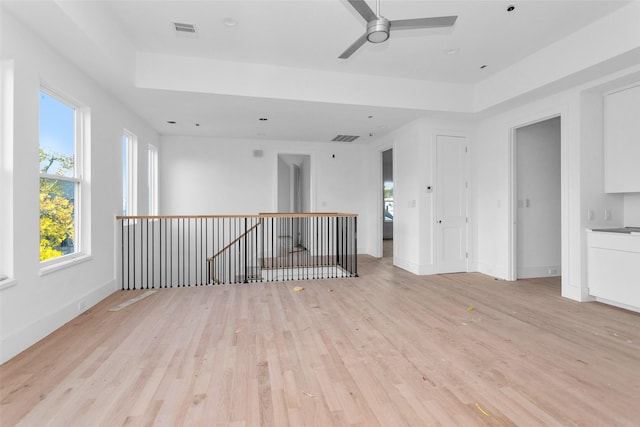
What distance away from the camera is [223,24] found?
3469 millimetres

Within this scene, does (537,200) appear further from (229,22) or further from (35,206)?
(35,206)

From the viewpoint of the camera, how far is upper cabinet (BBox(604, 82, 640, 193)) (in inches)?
148

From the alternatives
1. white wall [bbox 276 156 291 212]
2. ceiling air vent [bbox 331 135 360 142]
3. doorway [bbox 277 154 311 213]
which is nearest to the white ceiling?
ceiling air vent [bbox 331 135 360 142]

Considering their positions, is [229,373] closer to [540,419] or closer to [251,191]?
[540,419]

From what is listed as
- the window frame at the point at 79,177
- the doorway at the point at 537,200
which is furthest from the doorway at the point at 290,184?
the window frame at the point at 79,177

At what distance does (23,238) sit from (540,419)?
3958mm

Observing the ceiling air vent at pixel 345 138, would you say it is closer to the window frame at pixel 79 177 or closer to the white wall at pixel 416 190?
the white wall at pixel 416 190

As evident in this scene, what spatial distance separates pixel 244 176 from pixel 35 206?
15.6ft

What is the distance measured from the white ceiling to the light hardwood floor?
2.71m

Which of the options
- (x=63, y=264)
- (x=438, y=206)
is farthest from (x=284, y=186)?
(x=63, y=264)

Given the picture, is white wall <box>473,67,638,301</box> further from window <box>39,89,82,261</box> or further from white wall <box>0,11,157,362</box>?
window <box>39,89,82,261</box>

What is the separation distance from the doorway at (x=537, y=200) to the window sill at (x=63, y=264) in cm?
599

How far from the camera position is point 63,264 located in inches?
130

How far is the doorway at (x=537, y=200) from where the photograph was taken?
529cm
